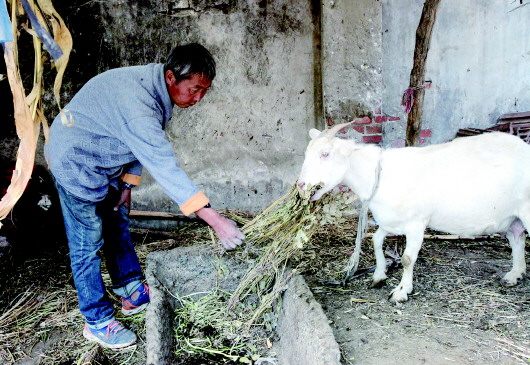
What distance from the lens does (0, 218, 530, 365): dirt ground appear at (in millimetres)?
3082

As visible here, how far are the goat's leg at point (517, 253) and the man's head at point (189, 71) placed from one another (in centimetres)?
273

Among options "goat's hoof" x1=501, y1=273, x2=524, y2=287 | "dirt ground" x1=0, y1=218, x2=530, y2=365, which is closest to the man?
"dirt ground" x1=0, y1=218, x2=530, y2=365

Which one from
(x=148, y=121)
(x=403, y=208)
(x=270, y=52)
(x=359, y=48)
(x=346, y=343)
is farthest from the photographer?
(x=270, y=52)

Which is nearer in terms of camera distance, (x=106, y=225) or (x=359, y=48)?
(x=106, y=225)

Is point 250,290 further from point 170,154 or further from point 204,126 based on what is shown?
point 204,126

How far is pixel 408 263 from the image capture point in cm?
369

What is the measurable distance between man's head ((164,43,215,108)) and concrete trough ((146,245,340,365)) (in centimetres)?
135

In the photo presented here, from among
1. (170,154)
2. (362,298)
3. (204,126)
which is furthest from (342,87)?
(170,154)

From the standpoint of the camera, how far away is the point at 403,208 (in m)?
3.59

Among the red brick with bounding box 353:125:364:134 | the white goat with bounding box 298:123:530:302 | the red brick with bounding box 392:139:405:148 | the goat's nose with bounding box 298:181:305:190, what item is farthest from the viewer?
the red brick with bounding box 392:139:405:148

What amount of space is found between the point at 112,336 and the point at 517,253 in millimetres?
3233

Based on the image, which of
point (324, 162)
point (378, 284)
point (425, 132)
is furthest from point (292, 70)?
point (378, 284)

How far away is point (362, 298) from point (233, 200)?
2.51 m

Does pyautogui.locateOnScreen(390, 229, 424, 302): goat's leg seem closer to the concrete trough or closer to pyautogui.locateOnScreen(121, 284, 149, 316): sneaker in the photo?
the concrete trough
